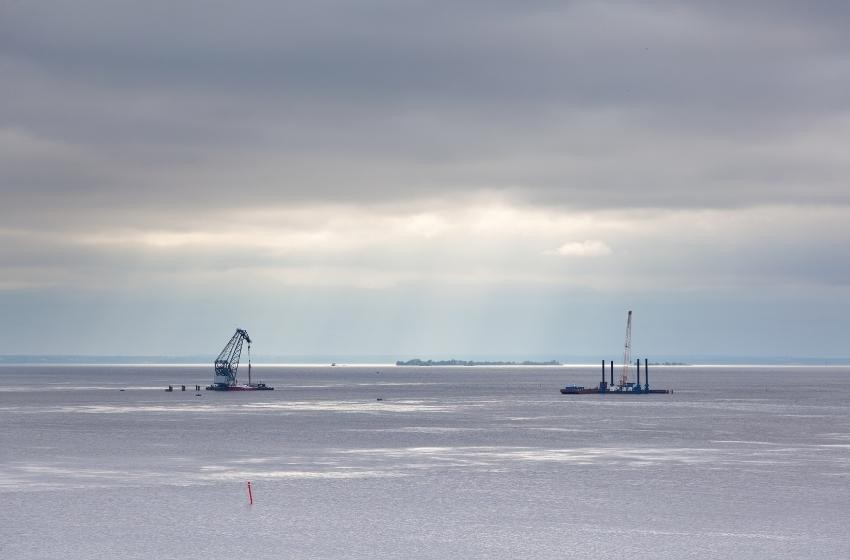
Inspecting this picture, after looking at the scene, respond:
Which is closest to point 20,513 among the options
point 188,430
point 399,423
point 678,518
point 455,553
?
point 455,553

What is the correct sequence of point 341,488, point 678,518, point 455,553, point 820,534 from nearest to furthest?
point 455,553
point 820,534
point 678,518
point 341,488

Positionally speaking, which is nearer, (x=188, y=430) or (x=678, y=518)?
(x=678, y=518)

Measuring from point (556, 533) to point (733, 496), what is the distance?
2143 cm

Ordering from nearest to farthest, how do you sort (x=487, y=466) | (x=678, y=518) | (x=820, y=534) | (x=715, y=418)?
(x=820, y=534) < (x=678, y=518) < (x=487, y=466) < (x=715, y=418)

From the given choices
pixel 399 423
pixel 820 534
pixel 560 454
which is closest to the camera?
pixel 820 534

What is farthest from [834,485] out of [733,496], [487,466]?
[487,466]

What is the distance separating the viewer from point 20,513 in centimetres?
7519

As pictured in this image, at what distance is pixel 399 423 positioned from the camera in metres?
176

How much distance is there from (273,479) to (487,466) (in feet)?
73.2

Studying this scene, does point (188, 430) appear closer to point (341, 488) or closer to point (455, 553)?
point (341, 488)

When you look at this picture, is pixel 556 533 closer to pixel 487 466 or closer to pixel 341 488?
pixel 341 488

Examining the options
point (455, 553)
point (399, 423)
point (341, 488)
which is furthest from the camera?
point (399, 423)

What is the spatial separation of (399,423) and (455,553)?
373 feet

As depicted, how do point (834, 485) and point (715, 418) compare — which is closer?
point (834, 485)
